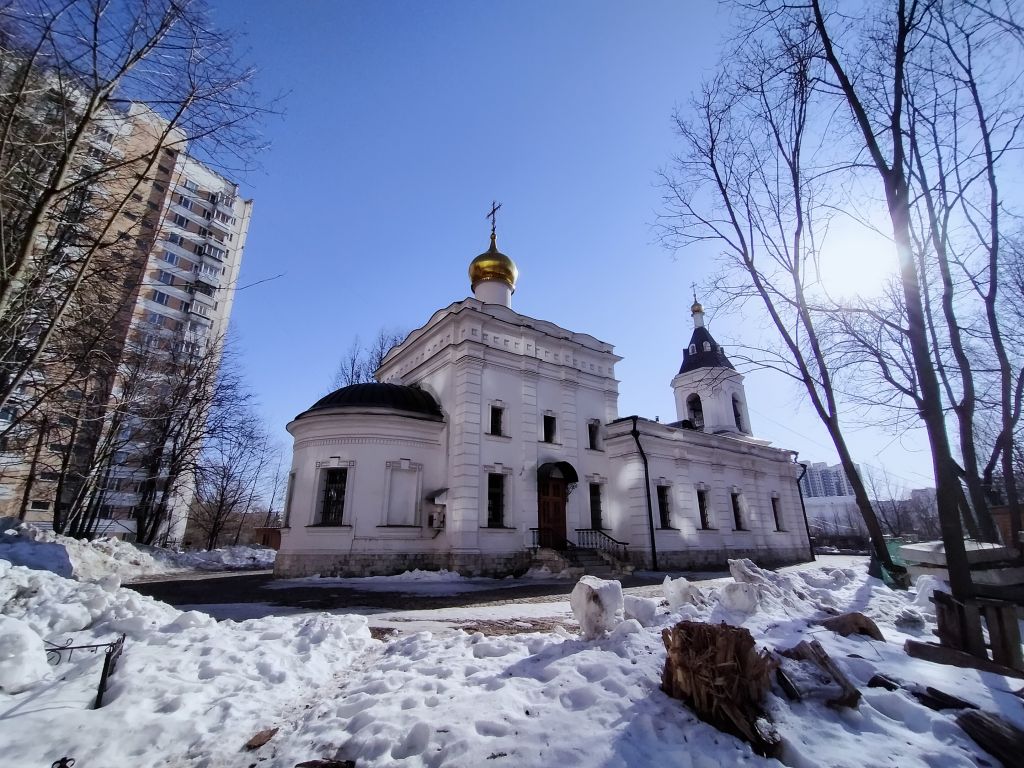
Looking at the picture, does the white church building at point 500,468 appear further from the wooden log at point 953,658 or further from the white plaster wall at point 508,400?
the wooden log at point 953,658

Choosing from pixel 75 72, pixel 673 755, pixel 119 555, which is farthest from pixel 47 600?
pixel 119 555

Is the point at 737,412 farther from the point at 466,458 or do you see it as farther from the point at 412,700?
the point at 412,700

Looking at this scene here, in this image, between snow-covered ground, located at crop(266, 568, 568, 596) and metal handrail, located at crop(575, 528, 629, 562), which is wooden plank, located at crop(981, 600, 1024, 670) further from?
metal handrail, located at crop(575, 528, 629, 562)

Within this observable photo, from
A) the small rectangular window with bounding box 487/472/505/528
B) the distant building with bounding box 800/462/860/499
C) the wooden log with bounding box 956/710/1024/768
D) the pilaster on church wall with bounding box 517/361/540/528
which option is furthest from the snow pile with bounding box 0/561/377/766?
the distant building with bounding box 800/462/860/499

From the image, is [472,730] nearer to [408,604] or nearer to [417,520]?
[408,604]

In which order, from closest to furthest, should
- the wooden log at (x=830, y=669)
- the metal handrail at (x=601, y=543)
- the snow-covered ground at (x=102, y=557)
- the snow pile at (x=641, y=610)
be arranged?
the wooden log at (x=830, y=669)
the snow pile at (x=641, y=610)
the snow-covered ground at (x=102, y=557)
the metal handrail at (x=601, y=543)

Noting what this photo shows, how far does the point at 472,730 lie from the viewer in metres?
3.15

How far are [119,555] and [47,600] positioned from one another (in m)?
14.4

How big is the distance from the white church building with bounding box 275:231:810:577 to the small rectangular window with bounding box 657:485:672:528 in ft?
0.22

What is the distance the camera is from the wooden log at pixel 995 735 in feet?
9.65

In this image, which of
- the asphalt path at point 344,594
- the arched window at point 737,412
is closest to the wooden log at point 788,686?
the asphalt path at point 344,594

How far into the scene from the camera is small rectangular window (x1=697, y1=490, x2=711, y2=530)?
21078mm

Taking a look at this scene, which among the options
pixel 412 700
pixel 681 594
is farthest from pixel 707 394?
pixel 412 700

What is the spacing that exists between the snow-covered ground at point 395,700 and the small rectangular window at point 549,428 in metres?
13.1
